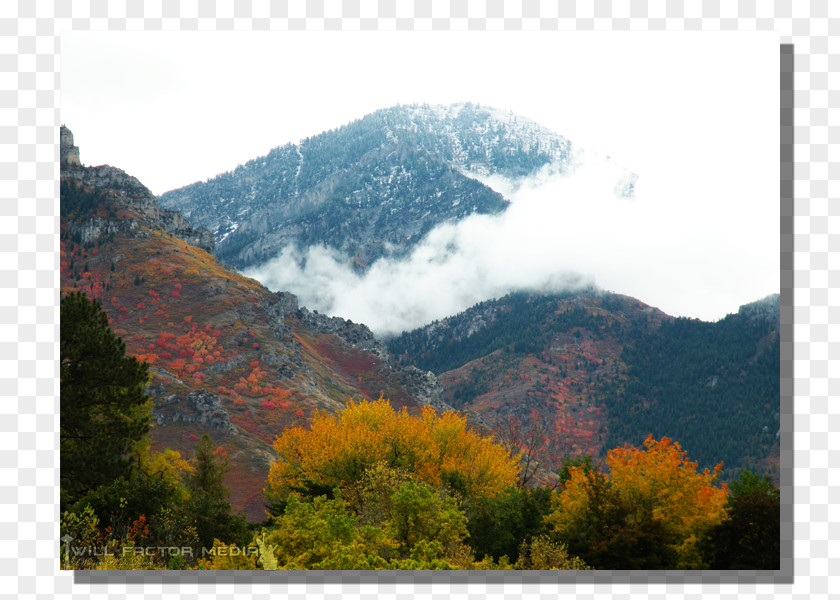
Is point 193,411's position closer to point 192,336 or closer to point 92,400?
point 192,336

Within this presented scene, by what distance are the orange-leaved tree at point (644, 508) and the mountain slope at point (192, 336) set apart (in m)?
46.3

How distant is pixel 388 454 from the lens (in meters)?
41.8

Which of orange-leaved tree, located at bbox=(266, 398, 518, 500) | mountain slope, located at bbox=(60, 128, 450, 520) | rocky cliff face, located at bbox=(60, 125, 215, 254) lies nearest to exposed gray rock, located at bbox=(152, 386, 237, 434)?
mountain slope, located at bbox=(60, 128, 450, 520)

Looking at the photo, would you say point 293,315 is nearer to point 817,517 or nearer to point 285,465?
point 285,465

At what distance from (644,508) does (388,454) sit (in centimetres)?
1873

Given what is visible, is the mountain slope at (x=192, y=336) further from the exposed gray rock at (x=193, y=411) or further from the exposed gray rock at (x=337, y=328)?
the exposed gray rock at (x=337, y=328)

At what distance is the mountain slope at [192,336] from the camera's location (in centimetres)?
8050

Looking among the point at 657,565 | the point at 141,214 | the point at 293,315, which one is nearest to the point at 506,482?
the point at 657,565

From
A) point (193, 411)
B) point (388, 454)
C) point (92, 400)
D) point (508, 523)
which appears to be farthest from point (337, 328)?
point (508, 523)

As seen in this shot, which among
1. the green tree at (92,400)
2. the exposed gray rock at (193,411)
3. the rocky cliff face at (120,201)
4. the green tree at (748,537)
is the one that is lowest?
the exposed gray rock at (193,411)

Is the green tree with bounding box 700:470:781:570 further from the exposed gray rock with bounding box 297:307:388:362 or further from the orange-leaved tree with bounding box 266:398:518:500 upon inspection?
the exposed gray rock with bounding box 297:307:388:362

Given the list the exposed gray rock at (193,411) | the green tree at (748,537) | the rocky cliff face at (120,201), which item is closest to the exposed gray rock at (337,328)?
the rocky cliff face at (120,201)

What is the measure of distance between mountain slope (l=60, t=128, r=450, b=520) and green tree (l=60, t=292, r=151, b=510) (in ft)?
123

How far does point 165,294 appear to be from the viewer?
343 feet
